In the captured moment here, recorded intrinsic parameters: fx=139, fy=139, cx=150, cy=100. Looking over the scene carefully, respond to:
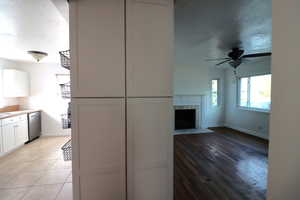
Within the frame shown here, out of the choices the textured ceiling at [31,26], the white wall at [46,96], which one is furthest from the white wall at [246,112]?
the white wall at [46,96]

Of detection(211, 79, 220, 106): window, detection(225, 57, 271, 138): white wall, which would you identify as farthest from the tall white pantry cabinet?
detection(211, 79, 220, 106): window

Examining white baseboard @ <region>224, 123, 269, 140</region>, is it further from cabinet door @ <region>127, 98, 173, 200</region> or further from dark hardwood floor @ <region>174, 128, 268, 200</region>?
cabinet door @ <region>127, 98, 173, 200</region>

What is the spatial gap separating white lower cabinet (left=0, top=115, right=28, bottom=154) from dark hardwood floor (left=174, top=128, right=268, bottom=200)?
3.67 meters

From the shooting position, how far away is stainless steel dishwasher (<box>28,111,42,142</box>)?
384 cm

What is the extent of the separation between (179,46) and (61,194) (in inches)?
132

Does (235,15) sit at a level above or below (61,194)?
above

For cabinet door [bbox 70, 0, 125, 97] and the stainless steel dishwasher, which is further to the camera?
the stainless steel dishwasher

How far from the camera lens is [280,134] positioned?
50 centimetres

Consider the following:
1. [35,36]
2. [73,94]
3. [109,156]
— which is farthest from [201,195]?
[35,36]

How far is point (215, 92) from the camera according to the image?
588 cm

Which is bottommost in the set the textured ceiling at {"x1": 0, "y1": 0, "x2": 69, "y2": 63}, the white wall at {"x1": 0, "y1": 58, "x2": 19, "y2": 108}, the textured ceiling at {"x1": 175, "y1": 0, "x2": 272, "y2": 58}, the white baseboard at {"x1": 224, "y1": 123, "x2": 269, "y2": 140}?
the white baseboard at {"x1": 224, "y1": 123, "x2": 269, "y2": 140}

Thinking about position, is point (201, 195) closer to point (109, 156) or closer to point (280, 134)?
point (109, 156)

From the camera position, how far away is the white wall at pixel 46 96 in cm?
424

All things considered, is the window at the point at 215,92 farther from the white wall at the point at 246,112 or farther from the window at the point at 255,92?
the window at the point at 255,92
